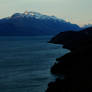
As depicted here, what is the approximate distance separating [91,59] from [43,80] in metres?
16.6

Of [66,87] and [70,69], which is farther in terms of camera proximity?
[70,69]

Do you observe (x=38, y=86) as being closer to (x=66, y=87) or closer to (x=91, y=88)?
(x=66, y=87)

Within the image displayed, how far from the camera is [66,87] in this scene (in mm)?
38719

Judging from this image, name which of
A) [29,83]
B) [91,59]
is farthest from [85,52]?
[29,83]

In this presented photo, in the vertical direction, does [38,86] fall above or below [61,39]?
below

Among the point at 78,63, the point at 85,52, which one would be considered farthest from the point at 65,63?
the point at 85,52

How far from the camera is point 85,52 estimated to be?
2744 inches

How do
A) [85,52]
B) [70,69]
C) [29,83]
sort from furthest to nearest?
[85,52], [70,69], [29,83]

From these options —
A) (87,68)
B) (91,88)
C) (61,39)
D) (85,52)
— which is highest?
(61,39)

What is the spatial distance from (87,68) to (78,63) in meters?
8.27

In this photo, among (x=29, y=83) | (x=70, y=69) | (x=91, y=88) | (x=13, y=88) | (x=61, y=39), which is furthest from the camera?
(x=61, y=39)

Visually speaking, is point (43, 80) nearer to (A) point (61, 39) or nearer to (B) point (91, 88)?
(B) point (91, 88)

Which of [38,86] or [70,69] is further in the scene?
[70,69]

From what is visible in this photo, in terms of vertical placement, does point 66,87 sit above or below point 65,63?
below
